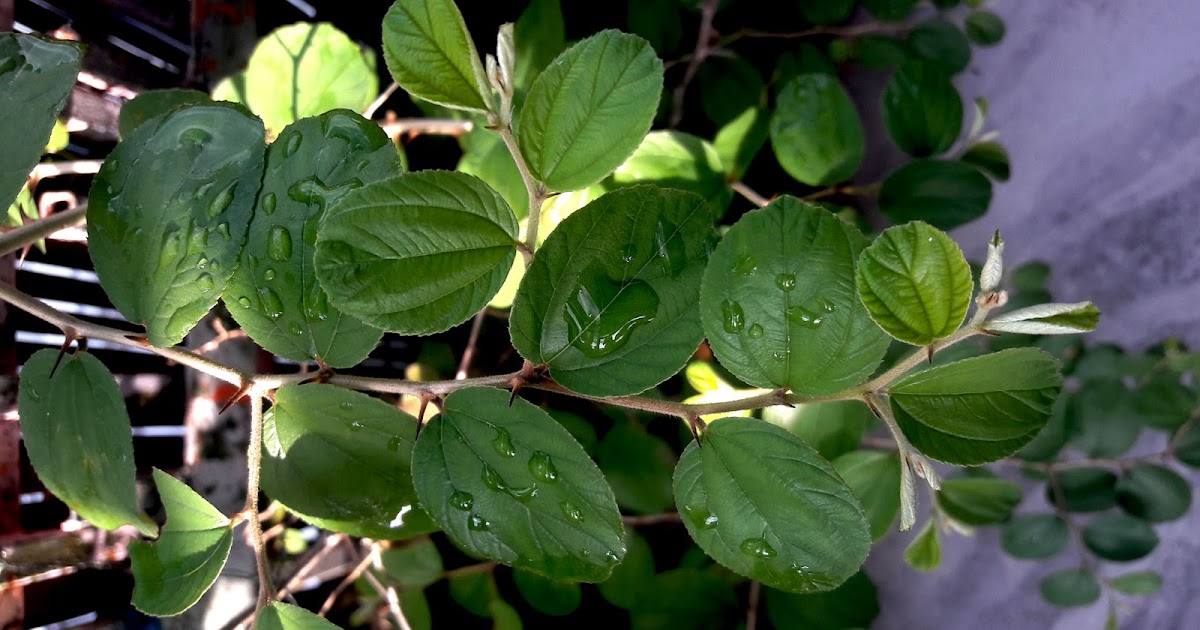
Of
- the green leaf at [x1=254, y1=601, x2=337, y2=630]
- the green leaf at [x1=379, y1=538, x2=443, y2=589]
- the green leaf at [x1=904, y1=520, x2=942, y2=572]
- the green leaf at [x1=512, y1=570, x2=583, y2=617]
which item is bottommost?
the green leaf at [x1=512, y1=570, x2=583, y2=617]

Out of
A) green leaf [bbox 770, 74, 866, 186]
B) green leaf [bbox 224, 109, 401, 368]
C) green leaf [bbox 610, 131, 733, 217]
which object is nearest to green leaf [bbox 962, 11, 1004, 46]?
green leaf [bbox 770, 74, 866, 186]

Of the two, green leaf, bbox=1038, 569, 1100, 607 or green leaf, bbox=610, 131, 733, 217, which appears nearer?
green leaf, bbox=610, 131, 733, 217

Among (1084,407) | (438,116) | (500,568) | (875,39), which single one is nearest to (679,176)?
(438,116)

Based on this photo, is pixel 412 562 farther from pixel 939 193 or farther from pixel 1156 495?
pixel 1156 495

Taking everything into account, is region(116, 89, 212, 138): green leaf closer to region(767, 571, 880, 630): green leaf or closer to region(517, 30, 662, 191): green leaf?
region(517, 30, 662, 191): green leaf

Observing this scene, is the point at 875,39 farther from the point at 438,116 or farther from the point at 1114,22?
the point at 438,116

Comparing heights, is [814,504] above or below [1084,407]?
above
